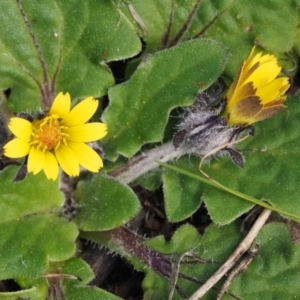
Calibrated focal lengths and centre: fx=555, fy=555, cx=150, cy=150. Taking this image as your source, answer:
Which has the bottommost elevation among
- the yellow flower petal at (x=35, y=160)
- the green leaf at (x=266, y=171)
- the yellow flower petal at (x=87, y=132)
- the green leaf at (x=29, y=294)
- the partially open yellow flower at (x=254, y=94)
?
the green leaf at (x=29, y=294)

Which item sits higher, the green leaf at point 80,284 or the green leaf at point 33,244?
the green leaf at point 33,244

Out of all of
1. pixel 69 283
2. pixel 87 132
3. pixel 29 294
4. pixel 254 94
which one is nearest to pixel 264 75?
pixel 254 94

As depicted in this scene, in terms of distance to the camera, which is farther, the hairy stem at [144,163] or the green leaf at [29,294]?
the hairy stem at [144,163]

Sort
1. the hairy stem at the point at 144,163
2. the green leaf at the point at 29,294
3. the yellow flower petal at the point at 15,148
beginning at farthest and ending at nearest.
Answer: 1. the hairy stem at the point at 144,163
2. the green leaf at the point at 29,294
3. the yellow flower petal at the point at 15,148

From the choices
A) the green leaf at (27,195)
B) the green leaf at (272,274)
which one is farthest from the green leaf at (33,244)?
the green leaf at (272,274)

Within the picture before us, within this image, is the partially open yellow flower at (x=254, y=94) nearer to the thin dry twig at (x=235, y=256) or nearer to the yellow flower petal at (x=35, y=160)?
the thin dry twig at (x=235, y=256)

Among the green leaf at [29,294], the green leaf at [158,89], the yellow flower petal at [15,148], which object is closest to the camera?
the yellow flower petal at [15,148]

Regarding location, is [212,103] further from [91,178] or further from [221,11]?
[91,178]

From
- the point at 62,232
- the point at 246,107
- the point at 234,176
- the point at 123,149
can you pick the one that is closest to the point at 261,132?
the point at 234,176
